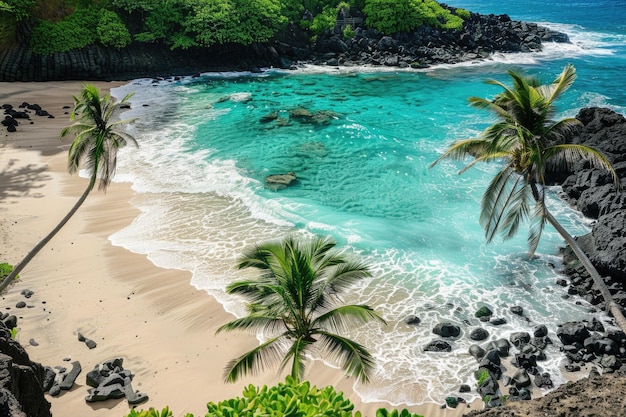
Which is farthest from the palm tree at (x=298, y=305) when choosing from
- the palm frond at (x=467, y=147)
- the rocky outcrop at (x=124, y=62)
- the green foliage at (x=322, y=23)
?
the green foliage at (x=322, y=23)

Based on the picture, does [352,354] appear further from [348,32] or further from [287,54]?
[348,32]

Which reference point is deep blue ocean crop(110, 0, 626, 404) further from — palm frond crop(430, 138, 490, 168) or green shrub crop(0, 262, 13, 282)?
palm frond crop(430, 138, 490, 168)

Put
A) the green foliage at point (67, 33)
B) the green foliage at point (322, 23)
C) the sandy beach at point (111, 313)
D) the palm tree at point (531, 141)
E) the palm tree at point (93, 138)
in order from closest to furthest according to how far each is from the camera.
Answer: the palm tree at point (531, 141) → the sandy beach at point (111, 313) → the palm tree at point (93, 138) → the green foliage at point (67, 33) → the green foliage at point (322, 23)

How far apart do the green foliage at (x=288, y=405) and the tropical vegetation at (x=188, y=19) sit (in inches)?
2105

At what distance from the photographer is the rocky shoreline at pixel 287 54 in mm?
51188

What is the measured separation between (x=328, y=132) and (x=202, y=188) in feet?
47.9

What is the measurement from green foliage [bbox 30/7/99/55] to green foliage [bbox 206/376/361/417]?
54.3 metres

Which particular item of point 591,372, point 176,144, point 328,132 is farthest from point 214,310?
point 328,132

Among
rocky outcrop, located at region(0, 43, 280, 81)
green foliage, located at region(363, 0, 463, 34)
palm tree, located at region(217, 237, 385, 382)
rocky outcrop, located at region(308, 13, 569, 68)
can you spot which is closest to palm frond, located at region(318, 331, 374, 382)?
palm tree, located at region(217, 237, 385, 382)

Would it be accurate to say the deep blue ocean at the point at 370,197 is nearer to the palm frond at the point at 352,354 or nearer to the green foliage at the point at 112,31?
the palm frond at the point at 352,354

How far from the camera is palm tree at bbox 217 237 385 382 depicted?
11.8 meters

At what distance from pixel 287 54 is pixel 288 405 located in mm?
62913

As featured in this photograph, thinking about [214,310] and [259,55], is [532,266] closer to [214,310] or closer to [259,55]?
[214,310]

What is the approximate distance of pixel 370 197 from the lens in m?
29.7
